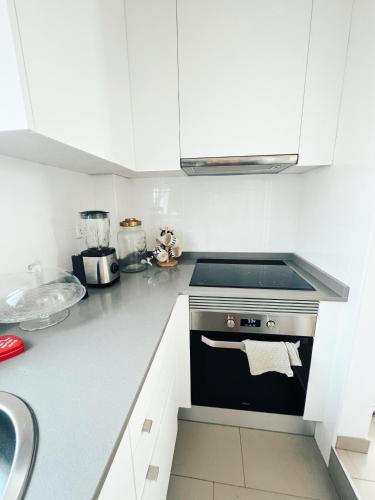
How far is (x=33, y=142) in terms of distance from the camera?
65cm

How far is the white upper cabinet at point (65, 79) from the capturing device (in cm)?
50

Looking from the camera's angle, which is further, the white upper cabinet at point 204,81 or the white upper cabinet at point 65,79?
the white upper cabinet at point 204,81

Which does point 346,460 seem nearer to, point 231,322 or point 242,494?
point 242,494

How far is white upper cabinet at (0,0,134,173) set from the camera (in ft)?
1.66

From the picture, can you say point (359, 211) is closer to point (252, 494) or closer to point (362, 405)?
point (362, 405)

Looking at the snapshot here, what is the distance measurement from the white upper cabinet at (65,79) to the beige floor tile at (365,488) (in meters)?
1.80

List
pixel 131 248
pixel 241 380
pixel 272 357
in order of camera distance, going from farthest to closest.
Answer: pixel 131 248
pixel 241 380
pixel 272 357

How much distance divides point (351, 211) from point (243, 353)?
802mm

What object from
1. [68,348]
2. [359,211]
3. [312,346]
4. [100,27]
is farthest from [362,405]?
[100,27]

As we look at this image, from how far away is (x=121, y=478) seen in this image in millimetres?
460

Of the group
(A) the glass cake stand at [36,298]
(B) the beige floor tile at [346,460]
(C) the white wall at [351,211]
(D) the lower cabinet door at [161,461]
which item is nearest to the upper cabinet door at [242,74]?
(C) the white wall at [351,211]

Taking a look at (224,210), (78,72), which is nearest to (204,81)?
(78,72)

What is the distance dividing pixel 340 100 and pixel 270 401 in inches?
59.7

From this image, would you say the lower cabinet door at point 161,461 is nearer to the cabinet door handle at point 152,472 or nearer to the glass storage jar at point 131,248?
the cabinet door handle at point 152,472
